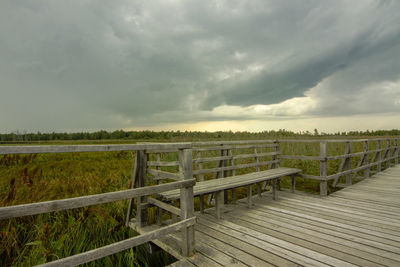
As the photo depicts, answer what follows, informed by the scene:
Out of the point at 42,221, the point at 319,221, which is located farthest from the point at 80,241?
the point at 319,221

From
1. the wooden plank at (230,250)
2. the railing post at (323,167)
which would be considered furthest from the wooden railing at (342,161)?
the wooden plank at (230,250)

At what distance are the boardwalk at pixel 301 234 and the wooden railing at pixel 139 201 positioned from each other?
1.57ft

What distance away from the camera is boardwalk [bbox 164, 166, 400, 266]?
111 inches

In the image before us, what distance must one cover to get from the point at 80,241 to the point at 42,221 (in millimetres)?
1135

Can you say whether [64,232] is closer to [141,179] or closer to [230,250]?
[141,179]

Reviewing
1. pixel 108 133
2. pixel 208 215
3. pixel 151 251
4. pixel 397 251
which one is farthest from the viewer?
pixel 108 133

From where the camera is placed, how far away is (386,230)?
145 inches

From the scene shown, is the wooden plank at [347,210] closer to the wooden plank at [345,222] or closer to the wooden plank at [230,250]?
the wooden plank at [345,222]

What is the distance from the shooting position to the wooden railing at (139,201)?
6.33 ft

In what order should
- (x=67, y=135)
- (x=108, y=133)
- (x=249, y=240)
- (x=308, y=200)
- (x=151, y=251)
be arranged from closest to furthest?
(x=249, y=240)
(x=151, y=251)
(x=308, y=200)
(x=67, y=135)
(x=108, y=133)

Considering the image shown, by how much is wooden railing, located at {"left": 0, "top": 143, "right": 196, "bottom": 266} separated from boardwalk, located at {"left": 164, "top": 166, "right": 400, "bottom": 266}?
479mm

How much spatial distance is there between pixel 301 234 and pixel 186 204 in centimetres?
200

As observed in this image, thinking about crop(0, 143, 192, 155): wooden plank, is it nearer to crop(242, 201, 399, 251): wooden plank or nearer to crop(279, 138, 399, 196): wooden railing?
crop(242, 201, 399, 251): wooden plank

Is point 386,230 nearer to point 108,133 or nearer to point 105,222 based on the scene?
point 105,222
